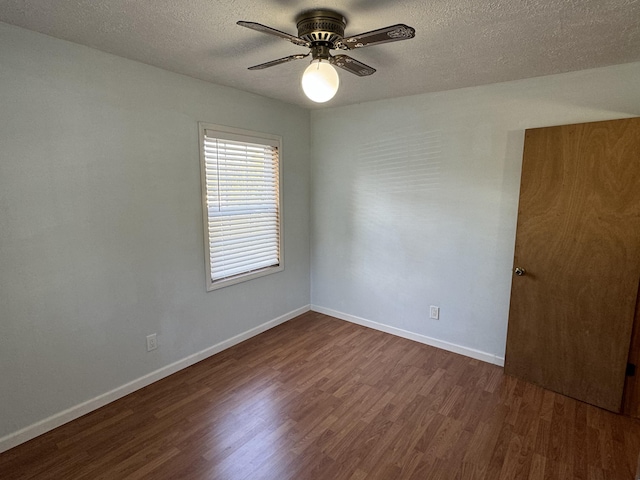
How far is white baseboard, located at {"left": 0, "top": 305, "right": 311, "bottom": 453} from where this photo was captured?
6.50 ft

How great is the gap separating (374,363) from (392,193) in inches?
63.4

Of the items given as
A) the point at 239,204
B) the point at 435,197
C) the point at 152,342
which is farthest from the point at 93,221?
the point at 435,197

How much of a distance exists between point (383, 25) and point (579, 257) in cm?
202

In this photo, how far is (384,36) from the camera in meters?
1.42

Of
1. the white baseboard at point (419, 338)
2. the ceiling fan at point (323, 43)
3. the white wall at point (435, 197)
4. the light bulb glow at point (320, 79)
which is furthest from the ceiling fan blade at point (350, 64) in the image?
the white baseboard at point (419, 338)

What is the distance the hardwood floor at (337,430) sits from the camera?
1820mm

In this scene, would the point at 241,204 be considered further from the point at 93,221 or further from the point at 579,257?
the point at 579,257

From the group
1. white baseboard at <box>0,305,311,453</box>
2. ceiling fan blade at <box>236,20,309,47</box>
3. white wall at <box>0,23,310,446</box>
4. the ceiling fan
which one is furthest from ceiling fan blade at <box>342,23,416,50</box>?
white baseboard at <box>0,305,311,453</box>

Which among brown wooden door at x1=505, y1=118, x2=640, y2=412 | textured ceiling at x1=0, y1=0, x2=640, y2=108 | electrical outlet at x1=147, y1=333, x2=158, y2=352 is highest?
textured ceiling at x1=0, y1=0, x2=640, y2=108

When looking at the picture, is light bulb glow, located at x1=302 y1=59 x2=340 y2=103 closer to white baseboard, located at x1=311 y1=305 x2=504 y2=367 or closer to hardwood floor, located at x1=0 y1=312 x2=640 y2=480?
hardwood floor, located at x1=0 y1=312 x2=640 y2=480

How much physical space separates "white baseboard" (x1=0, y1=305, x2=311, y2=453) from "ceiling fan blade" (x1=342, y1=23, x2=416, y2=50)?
8.69ft

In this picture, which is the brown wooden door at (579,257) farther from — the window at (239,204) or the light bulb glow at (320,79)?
the window at (239,204)

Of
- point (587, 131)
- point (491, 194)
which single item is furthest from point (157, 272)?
point (587, 131)

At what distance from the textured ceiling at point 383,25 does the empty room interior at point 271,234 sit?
0.06 ft
